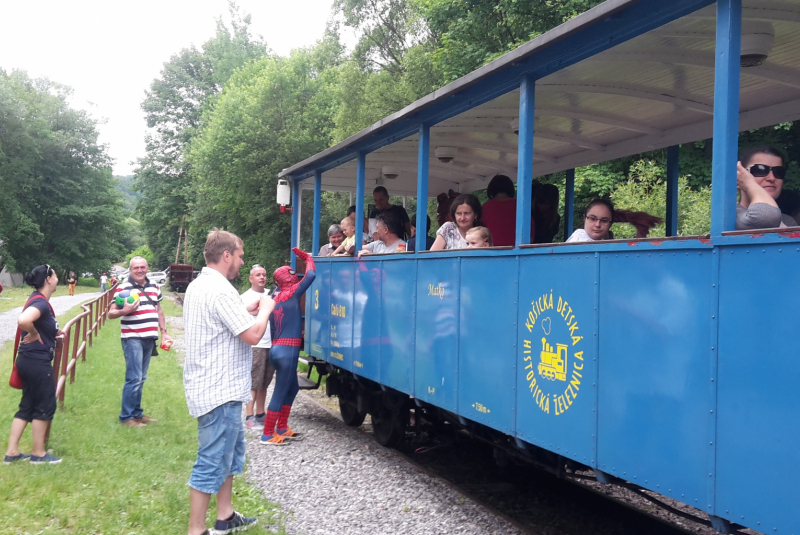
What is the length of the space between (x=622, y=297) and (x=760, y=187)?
82cm

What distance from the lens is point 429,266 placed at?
5.92 metres

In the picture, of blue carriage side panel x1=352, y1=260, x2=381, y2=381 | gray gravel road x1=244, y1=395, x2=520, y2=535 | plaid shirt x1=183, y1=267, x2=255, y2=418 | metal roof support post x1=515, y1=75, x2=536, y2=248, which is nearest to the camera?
plaid shirt x1=183, y1=267, x2=255, y2=418

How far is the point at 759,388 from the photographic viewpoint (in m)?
2.77

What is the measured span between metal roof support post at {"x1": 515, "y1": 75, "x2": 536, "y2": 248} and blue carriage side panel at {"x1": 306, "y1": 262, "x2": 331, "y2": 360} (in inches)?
166

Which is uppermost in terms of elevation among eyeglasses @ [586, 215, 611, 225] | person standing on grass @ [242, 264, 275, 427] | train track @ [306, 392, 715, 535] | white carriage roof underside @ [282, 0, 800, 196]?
white carriage roof underside @ [282, 0, 800, 196]

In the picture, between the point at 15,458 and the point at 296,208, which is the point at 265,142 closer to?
the point at 296,208

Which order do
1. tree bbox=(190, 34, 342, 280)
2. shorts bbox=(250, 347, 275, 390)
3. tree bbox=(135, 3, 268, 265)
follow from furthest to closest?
tree bbox=(135, 3, 268, 265)
tree bbox=(190, 34, 342, 280)
shorts bbox=(250, 347, 275, 390)

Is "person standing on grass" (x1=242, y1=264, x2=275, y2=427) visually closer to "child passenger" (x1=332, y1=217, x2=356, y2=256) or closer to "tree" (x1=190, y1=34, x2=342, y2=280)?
"child passenger" (x1=332, y1=217, x2=356, y2=256)

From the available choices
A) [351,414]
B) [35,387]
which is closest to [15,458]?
[35,387]

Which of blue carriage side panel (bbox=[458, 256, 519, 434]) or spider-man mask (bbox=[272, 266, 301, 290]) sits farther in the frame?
spider-man mask (bbox=[272, 266, 301, 290])

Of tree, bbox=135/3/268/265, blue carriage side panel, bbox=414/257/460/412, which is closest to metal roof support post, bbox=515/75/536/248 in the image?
blue carriage side panel, bbox=414/257/460/412

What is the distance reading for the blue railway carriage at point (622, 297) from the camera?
2.82 meters

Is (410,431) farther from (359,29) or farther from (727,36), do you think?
(359,29)

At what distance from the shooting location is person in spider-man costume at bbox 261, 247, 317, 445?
7.45 metres
